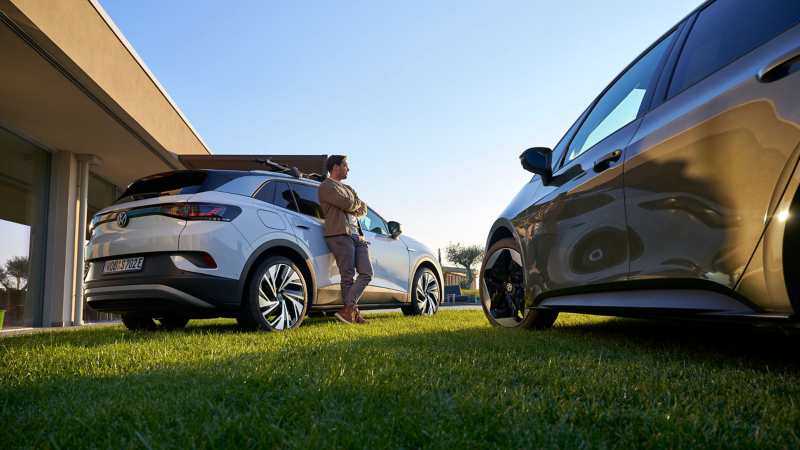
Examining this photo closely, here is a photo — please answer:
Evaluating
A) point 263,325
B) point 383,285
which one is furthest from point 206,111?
point 263,325

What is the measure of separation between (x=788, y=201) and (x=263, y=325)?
4129 mm

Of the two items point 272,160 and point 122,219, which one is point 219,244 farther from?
point 272,160

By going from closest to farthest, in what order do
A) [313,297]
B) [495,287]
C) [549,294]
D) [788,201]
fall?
[788,201] → [549,294] → [495,287] → [313,297]

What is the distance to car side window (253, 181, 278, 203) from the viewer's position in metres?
5.11

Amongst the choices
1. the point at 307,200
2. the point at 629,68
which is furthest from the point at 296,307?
the point at 629,68

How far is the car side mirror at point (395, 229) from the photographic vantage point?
23.7 ft

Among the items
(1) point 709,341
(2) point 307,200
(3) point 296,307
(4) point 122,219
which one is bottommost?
(1) point 709,341

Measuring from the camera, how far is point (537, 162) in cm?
373

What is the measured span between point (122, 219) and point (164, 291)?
2.84 ft

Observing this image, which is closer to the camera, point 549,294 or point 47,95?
point 549,294

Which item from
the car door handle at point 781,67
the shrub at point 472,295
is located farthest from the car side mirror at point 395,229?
the shrub at point 472,295

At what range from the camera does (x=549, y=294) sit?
3.56 meters

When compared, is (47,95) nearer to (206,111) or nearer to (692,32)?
(206,111)

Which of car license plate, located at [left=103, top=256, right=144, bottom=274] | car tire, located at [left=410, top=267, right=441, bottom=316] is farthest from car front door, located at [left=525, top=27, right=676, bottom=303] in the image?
car tire, located at [left=410, top=267, right=441, bottom=316]
